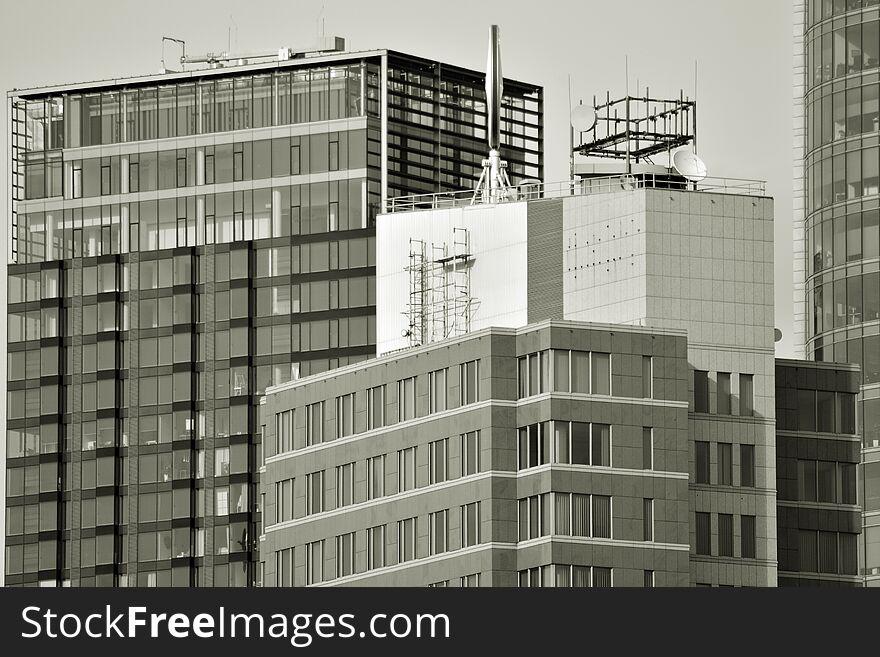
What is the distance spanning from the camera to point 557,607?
122 meters

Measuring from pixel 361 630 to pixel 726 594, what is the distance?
1781 centimetres

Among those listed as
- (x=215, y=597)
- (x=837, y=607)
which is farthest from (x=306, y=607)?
(x=837, y=607)

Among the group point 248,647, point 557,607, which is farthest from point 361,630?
point 557,607

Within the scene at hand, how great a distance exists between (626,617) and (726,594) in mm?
7213

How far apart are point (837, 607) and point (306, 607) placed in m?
19.2

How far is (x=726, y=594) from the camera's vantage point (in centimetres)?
12350

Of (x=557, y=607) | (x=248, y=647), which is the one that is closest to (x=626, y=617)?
(x=557, y=607)

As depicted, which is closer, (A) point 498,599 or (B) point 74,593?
(B) point 74,593

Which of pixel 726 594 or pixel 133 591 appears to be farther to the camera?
pixel 726 594

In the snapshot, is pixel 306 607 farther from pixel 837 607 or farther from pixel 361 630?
pixel 837 607

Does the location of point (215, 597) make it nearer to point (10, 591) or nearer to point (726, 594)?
point (10, 591)

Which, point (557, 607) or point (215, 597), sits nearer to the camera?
point (215, 597)

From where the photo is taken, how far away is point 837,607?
116562 mm

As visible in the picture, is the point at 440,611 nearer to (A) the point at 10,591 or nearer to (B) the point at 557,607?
(B) the point at 557,607
